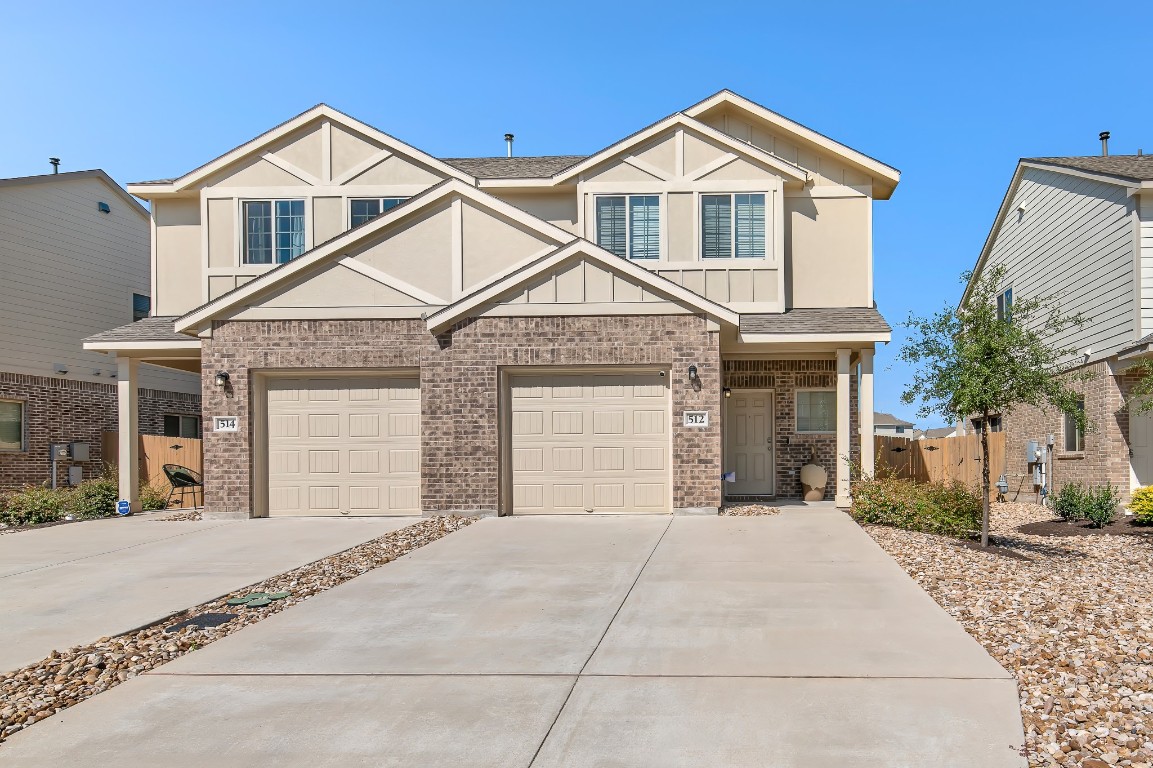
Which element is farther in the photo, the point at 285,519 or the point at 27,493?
the point at 27,493

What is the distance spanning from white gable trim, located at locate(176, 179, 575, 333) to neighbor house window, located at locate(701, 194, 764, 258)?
2968mm

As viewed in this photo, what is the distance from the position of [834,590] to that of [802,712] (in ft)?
11.8

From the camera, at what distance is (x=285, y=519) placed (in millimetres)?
14734

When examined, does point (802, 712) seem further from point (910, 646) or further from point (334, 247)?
point (334, 247)

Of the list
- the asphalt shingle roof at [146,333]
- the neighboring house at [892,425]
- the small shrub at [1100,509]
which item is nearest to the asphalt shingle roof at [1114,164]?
the small shrub at [1100,509]

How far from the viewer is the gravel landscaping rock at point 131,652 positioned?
5.78 m

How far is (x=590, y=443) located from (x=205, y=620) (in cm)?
755

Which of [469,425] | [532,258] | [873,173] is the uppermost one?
[873,173]

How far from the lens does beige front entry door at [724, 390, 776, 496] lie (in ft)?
57.3

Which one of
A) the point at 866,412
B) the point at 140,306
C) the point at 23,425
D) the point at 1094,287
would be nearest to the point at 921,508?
the point at 866,412

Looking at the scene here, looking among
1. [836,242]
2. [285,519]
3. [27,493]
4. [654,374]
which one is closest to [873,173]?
[836,242]

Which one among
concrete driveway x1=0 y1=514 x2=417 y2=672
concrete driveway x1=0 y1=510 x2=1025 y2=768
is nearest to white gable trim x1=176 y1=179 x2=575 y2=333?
concrete driveway x1=0 y1=514 x2=417 y2=672

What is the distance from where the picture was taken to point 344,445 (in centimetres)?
1491

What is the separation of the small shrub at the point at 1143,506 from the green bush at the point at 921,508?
2.98 m
